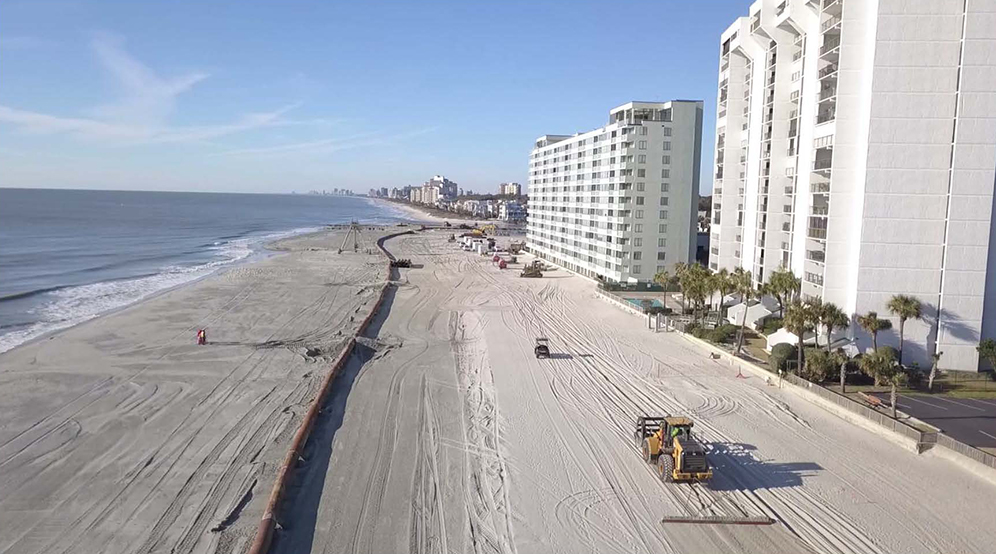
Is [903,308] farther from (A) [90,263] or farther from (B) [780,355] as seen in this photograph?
(A) [90,263]

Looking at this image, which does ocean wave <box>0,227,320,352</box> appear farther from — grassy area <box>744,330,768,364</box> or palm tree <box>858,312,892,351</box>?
palm tree <box>858,312,892,351</box>

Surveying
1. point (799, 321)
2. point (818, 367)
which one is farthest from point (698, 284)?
point (818, 367)

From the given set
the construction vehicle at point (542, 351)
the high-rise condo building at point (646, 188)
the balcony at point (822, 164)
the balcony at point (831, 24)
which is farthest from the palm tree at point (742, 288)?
the high-rise condo building at point (646, 188)

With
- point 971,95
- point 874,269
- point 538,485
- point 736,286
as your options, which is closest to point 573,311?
point 736,286

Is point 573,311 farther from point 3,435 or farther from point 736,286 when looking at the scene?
point 3,435

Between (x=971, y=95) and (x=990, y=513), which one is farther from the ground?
(x=971, y=95)
